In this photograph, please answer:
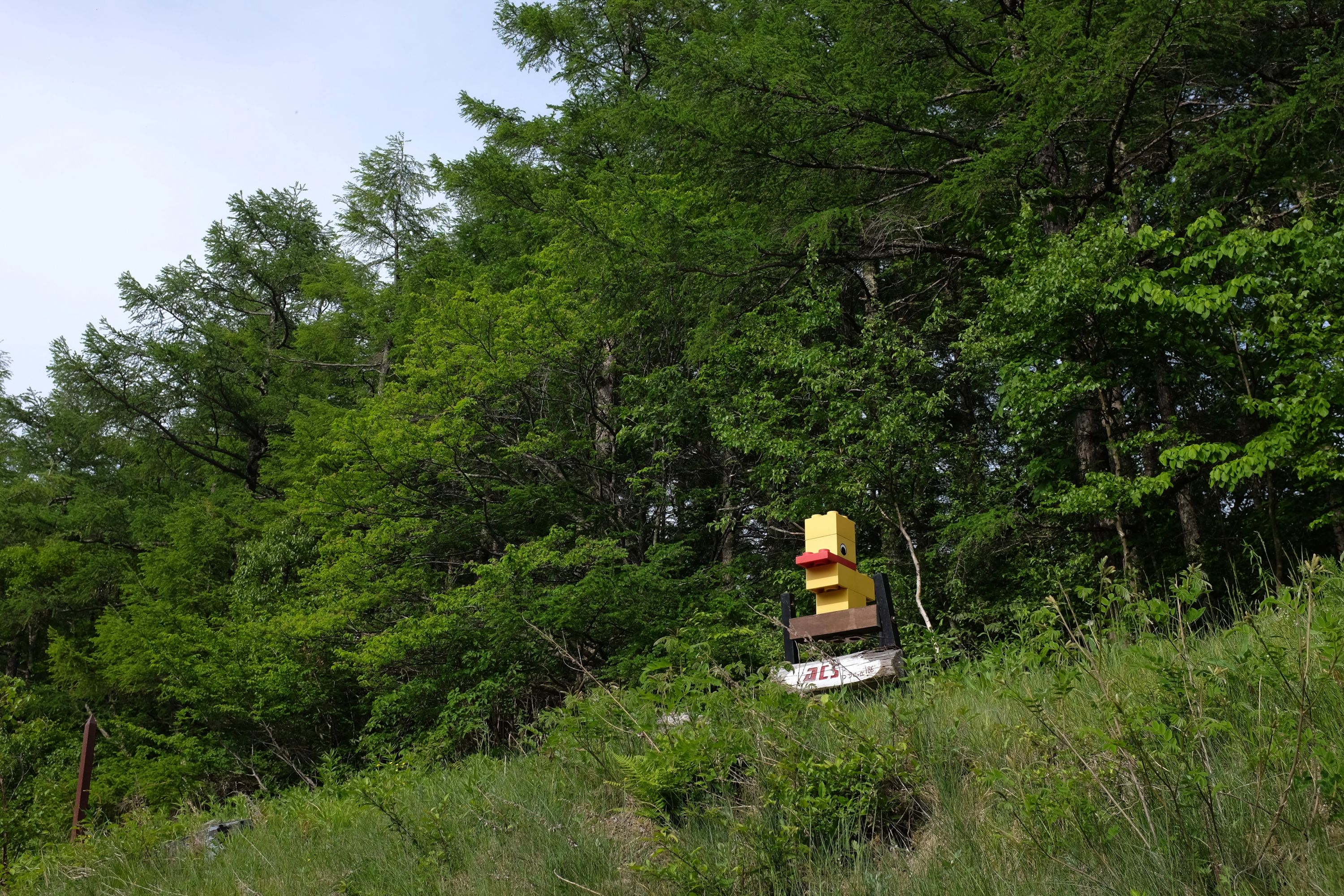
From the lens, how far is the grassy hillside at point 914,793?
2.76 metres

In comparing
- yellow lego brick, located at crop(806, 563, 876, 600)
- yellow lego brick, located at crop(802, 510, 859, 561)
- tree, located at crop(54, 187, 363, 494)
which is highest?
tree, located at crop(54, 187, 363, 494)

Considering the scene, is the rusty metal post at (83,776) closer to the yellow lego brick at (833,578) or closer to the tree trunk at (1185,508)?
the yellow lego brick at (833,578)

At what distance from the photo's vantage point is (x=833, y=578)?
6.16 metres

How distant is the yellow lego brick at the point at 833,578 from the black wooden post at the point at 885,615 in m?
0.23

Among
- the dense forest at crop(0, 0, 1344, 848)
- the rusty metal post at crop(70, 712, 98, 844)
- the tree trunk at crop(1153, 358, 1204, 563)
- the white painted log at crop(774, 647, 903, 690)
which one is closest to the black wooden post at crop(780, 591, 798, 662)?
the white painted log at crop(774, 647, 903, 690)

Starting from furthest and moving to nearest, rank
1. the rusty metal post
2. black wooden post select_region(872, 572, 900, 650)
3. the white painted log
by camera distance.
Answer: the rusty metal post
black wooden post select_region(872, 572, 900, 650)
the white painted log

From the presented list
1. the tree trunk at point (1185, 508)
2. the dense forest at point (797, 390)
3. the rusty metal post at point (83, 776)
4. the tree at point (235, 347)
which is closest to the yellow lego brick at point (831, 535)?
the dense forest at point (797, 390)

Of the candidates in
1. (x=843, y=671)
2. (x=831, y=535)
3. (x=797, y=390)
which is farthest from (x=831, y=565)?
(x=797, y=390)

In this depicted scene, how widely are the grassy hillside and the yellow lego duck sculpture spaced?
24.5 inches

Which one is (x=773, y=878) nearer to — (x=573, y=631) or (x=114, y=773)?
(x=573, y=631)

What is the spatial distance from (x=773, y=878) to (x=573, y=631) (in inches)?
368

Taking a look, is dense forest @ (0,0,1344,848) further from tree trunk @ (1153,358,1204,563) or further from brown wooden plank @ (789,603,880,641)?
brown wooden plank @ (789,603,880,641)

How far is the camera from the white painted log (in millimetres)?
5227

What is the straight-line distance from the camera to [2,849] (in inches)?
287
